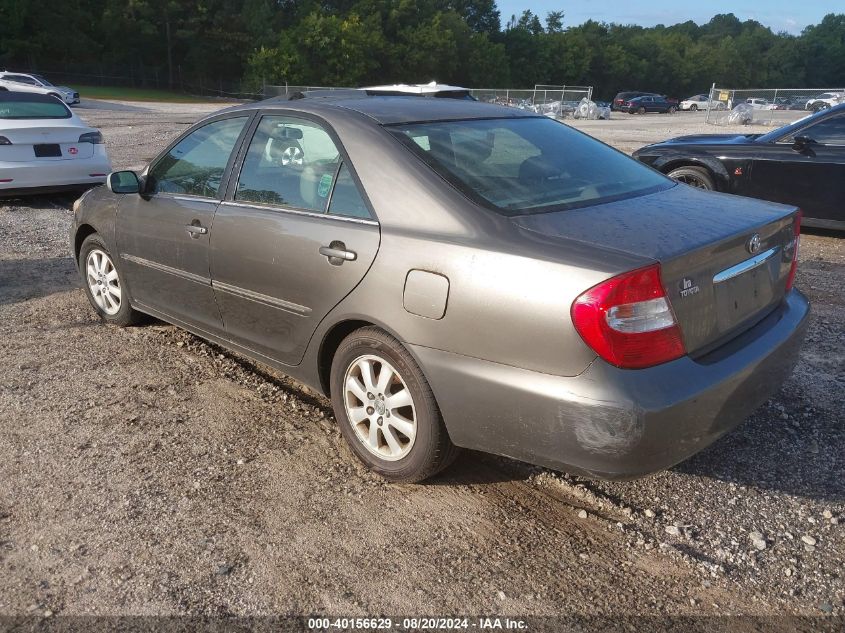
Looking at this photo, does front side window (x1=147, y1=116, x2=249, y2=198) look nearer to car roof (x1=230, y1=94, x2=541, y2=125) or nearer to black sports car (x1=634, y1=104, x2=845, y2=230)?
car roof (x1=230, y1=94, x2=541, y2=125)

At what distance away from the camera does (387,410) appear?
3250 mm

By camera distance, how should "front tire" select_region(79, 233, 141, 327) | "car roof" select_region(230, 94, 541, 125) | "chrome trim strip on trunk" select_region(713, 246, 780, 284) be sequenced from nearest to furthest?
"chrome trim strip on trunk" select_region(713, 246, 780, 284) < "car roof" select_region(230, 94, 541, 125) < "front tire" select_region(79, 233, 141, 327)

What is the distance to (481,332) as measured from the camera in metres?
2.77

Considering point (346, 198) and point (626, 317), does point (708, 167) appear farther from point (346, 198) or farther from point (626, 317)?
point (626, 317)

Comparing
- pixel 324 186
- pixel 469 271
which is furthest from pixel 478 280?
pixel 324 186

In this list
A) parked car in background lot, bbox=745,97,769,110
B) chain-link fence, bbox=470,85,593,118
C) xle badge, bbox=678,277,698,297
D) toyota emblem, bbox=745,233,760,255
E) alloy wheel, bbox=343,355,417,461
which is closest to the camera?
xle badge, bbox=678,277,698,297

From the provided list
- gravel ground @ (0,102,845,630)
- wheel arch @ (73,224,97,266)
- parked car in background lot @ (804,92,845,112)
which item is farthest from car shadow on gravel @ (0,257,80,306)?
parked car in background lot @ (804,92,845,112)

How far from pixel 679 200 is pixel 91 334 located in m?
3.96

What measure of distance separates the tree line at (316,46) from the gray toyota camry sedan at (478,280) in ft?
202

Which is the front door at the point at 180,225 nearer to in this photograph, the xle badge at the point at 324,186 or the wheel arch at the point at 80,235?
the wheel arch at the point at 80,235

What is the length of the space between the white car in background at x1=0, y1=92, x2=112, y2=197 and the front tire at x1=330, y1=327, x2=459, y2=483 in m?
7.50

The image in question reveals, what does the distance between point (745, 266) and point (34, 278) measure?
5813 millimetres

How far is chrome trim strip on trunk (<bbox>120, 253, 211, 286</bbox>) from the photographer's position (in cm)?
412

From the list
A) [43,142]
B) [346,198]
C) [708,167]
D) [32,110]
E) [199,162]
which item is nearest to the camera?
[346,198]
